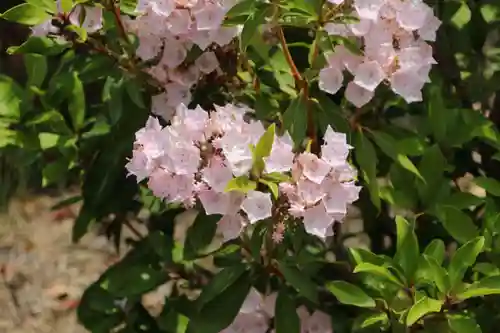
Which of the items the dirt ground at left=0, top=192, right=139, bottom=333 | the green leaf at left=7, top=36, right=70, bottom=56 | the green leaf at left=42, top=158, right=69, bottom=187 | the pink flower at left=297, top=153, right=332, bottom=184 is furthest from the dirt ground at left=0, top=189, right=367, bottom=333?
the pink flower at left=297, top=153, right=332, bottom=184

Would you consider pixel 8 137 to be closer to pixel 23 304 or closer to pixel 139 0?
pixel 139 0

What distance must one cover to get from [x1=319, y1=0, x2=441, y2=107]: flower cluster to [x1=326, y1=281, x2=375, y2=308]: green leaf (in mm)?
287

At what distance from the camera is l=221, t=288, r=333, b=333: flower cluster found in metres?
1.58

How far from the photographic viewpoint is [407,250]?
1.44 m

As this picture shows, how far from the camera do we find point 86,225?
73.2 inches

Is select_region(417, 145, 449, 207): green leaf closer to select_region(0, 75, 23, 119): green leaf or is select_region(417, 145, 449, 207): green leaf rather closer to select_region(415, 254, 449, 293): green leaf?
select_region(415, 254, 449, 293): green leaf

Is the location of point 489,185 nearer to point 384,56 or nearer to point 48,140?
point 384,56

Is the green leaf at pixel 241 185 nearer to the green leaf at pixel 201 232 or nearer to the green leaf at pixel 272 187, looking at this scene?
the green leaf at pixel 272 187

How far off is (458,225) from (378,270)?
0.92 ft

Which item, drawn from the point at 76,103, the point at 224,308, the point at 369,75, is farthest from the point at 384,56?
the point at 76,103

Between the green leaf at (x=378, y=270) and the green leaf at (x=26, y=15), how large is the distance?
63 cm

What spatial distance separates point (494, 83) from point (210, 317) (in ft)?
2.37

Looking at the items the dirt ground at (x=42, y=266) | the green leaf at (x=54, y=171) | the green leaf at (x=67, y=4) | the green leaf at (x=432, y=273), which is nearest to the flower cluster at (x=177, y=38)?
the green leaf at (x=67, y=4)

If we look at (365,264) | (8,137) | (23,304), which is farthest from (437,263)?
(23,304)
